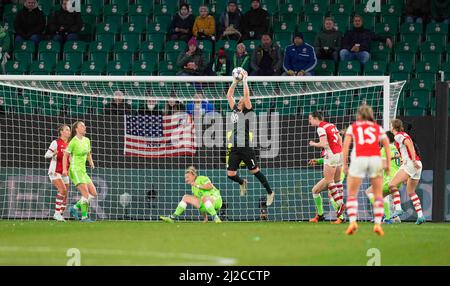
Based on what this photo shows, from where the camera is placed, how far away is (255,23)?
82.9 feet

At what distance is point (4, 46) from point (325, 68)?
7520 millimetres

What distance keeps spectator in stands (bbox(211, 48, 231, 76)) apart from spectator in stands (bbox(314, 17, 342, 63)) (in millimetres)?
2187

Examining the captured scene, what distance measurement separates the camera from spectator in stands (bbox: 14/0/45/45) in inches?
1005

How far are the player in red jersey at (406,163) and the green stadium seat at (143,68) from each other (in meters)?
7.37

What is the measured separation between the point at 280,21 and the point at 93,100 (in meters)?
6.12

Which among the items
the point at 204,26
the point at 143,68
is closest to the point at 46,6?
the point at 143,68

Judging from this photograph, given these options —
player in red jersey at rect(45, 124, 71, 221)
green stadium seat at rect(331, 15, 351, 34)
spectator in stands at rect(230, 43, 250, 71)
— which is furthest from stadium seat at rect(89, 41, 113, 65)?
green stadium seat at rect(331, 15, 351, 34)

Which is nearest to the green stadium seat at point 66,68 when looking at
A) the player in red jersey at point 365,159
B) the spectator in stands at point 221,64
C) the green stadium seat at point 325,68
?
the spectator in stands at point 221,64

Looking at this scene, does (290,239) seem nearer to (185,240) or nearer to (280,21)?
(185,240)

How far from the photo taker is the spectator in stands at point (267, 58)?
23859mm

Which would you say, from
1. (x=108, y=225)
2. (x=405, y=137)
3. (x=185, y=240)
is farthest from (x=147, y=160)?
(x=185, y=240)

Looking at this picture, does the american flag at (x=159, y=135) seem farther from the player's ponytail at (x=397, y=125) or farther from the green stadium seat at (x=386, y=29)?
the green stadium seat at (x=386, y=29)

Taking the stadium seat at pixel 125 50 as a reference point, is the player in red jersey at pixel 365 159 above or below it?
below

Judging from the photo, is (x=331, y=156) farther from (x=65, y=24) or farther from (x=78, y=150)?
(x=65, y=24)
